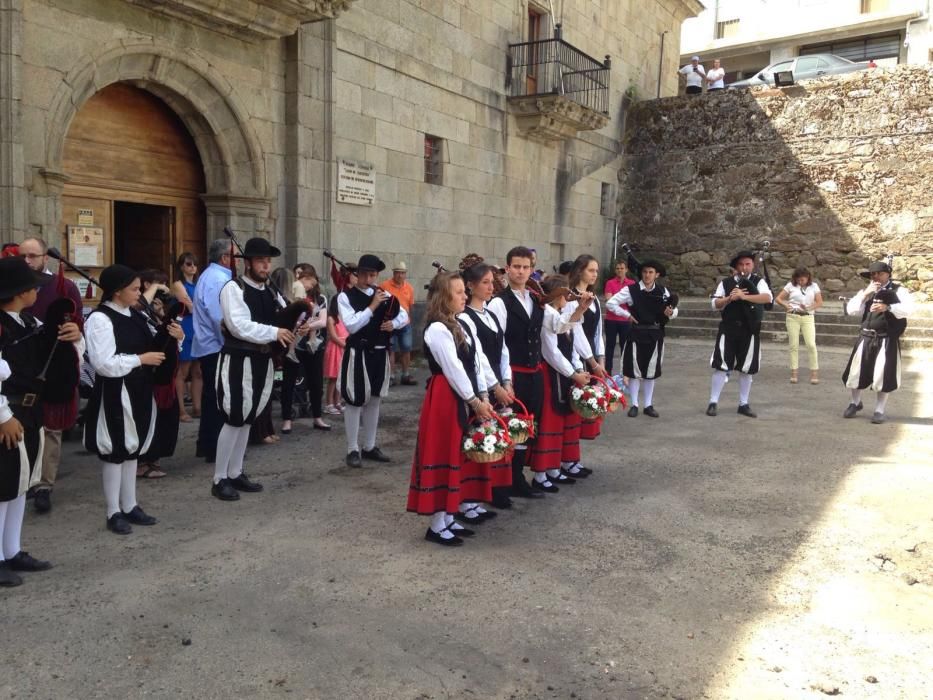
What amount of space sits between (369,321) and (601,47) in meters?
12.3

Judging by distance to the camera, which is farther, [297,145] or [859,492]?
[297,145]

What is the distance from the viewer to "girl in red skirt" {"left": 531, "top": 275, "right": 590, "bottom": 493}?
17.6 feet

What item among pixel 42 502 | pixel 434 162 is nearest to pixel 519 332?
pixel 42 502

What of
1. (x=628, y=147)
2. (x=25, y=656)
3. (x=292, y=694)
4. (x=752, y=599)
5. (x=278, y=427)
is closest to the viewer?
(x=292, y=694)

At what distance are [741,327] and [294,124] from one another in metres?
5.70

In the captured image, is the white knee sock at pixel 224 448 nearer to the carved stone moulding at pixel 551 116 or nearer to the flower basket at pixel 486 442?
the flower basket at pixel 486 442

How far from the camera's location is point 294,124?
31.0 feet

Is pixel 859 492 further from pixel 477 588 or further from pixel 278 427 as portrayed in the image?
pixel 278 427

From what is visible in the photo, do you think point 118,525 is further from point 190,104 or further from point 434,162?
point 434,162

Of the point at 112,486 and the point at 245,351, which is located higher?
the point at 245,351

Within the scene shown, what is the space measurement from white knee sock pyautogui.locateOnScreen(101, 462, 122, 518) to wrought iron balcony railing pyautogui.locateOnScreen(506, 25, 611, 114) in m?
10.3

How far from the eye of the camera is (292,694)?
9.39ft

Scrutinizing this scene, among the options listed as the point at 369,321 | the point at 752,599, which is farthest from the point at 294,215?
the point at 752,599

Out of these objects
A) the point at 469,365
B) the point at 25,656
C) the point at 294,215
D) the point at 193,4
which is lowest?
the point at 25,656
